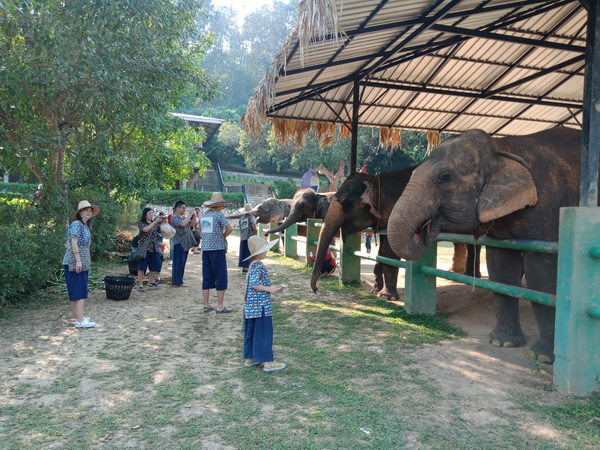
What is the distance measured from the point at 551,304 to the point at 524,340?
1153mm

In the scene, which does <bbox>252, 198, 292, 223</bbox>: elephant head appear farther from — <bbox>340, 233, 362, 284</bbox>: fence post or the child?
the child

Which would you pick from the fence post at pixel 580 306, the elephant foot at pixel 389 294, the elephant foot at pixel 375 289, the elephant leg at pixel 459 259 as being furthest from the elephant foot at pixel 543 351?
the elephant leg at pixel 459 259

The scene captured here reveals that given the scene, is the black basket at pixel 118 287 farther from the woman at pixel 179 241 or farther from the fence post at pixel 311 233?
the fence post at pixel 311 233

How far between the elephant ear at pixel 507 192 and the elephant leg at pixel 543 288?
53 centimetres

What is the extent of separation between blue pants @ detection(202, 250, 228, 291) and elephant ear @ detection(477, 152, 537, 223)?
145 inches

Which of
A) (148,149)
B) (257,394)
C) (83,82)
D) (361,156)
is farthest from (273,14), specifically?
(257,394)

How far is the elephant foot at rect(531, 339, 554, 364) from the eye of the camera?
4.38 meters

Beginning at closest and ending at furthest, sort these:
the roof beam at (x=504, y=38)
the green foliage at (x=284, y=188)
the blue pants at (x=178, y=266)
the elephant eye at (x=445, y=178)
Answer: the elephant eye at (x=445, y=178), the roof beam at (x=504, y=38), the blue pants at (x=178, y=266), the green foliage at (x=284, y=188)

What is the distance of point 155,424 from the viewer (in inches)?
134

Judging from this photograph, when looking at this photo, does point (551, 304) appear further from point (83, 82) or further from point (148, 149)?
point (148, 149)

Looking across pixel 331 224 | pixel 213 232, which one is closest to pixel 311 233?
pixel 331 224

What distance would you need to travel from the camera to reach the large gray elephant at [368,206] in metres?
7.49

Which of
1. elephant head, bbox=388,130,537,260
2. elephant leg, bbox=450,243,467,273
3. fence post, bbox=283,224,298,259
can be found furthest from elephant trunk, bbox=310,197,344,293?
fence post, bbox=283,224,298,259

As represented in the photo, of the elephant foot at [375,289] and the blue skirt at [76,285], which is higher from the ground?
the blue skirt at [76,285]
